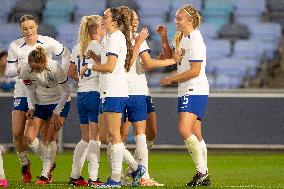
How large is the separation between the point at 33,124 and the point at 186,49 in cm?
236

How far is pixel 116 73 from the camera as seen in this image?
1216 centimetres

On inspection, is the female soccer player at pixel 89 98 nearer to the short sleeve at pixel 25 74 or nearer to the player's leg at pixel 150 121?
the short sleeve at pixel 25 74

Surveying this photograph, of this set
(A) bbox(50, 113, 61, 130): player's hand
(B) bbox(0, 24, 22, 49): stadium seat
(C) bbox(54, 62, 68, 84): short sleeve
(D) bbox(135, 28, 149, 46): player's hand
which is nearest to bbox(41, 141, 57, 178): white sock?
(A) bbox(50, 113, 61, 130): player's hand

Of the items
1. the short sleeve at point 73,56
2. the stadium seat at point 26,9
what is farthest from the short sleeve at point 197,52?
the stadium seat at point 26,9

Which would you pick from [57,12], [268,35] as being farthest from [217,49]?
[57,12]

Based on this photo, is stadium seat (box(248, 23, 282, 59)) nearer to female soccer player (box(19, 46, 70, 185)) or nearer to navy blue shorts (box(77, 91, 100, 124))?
female soccer player (box(19, 46, 70, 185))

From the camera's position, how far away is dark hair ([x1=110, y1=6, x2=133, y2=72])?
12242mm

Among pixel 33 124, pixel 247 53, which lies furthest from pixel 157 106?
pixel 33 124

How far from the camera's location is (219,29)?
24656mm

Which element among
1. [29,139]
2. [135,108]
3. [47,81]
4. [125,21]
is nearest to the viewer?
[125,21]

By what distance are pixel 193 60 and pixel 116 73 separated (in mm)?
1167

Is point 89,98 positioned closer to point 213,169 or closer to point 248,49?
point 213,169

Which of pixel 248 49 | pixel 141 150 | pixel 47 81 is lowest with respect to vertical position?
pixel 141 150

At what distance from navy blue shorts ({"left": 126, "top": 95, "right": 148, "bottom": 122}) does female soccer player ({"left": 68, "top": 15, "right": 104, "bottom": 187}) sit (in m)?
0.39
